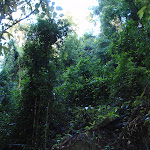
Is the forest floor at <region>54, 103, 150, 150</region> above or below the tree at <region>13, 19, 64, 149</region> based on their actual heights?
below

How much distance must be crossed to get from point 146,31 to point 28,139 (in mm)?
3456

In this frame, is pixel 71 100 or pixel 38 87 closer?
pixel 38 87

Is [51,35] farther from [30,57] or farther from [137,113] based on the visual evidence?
[137,113]

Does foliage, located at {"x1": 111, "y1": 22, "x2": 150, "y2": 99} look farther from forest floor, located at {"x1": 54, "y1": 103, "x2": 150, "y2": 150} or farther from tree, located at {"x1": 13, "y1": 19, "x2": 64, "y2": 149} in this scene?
tree, located at {"x1": 13, "y1": 19, "x2": 64, "y2": 149}

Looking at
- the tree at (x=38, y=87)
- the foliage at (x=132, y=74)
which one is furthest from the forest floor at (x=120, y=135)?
the tree at (x=38, y=87)

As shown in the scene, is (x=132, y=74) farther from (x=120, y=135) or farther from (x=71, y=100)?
(x=71, y=100)

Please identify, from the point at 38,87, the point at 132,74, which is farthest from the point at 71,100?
the point at 132,74

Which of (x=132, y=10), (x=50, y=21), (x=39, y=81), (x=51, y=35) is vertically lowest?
(x=39, y=81)

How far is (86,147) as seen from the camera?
1.89 m

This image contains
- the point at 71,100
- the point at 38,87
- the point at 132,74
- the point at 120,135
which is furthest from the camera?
the point at 71,100

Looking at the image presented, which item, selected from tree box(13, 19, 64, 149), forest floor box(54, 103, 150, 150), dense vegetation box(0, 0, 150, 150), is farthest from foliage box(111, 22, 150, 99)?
tree box(13, 19, 64, 149)

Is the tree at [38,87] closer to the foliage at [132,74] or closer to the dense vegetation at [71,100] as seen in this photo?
the dense vegetation at [71,100]

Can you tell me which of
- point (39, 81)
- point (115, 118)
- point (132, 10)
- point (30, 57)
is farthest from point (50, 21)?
point (132, 10)

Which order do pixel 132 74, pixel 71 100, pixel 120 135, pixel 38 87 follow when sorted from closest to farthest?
pixel 120 135
pixel 132 74
pixel 38 87
pixel 71 100
